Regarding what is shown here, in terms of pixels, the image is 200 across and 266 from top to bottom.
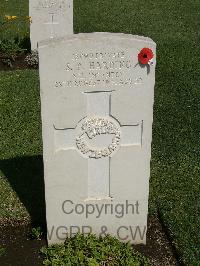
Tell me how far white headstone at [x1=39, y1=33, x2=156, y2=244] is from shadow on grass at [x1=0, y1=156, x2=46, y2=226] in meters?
0.63

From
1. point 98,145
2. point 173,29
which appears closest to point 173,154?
point 98,145

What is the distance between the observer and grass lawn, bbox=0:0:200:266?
4.74 metres

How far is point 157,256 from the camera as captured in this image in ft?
13.7

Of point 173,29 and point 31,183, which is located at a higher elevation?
point 173,29

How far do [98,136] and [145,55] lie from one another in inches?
29.6

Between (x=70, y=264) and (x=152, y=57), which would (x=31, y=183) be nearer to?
(x=70, y=264)

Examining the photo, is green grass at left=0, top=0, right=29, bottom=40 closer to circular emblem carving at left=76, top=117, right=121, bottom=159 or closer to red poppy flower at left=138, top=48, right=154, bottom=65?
circular emblem carving at left=76, top=117, right=121, bottom=159

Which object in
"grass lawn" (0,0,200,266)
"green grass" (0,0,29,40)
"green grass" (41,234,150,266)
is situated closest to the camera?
"green grass" (41,234,150,266)

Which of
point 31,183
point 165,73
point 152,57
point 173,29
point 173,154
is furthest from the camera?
point 173,29

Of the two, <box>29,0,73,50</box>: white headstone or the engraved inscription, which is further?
<box>29,0,73,50</box>: white headstone

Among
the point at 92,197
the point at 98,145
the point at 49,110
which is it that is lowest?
the point at 92,197

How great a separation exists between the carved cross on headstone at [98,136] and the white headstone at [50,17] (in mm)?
5277

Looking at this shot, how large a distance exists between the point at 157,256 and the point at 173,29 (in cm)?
772

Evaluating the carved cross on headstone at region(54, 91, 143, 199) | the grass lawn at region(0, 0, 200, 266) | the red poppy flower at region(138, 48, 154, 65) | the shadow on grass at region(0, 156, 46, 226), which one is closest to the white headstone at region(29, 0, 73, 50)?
the grass lawn at region(0, 0, 200, 266)
